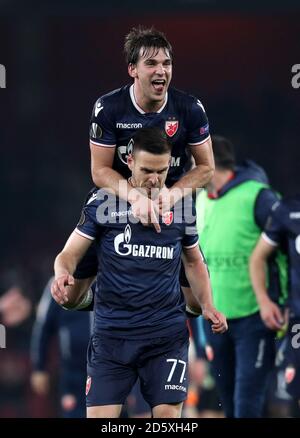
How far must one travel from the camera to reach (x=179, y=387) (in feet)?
23.4

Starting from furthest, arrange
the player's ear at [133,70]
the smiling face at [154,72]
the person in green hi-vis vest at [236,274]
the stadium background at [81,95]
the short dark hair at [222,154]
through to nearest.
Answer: the stadium background at [81,95] → the short dark hair at [222,154] → the person in green hi-vis vest at [236,274] → the player's ear at [133,70] → the smiling face at [154,72]

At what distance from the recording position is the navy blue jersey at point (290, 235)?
865 cm

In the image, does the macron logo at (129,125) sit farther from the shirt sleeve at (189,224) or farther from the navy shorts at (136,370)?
the navy shorts at (136,370)

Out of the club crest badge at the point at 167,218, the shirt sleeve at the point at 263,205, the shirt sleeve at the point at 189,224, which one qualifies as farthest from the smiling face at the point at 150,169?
the shirt sleeve at the point at 263,205

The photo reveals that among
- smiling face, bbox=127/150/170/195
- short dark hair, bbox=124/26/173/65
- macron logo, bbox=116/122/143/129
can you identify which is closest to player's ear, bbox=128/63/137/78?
short dark hair, bbox=124/26/173/65

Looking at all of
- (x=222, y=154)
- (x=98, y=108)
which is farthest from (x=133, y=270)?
(x=222, y=154)

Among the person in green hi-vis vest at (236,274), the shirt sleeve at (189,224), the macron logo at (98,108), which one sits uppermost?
the macron logo at (98,108)

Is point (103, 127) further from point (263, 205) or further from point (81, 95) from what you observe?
point (81, 95)

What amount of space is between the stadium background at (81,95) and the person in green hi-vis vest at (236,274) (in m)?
4.82

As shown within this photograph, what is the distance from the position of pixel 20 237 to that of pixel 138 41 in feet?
25.4

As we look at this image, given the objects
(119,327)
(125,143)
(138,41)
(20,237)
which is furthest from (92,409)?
(20,237)

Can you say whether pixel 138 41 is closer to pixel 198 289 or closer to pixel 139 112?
pixel 139 112

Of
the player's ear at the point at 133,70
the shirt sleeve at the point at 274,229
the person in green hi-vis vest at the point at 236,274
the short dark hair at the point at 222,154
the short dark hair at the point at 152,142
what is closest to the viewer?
the short dark hair at the point at 152,142

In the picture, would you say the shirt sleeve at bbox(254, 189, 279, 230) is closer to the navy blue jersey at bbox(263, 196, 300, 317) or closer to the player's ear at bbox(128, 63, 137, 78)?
the navy blue jersey at bbox(263, 196, 300, 317)
